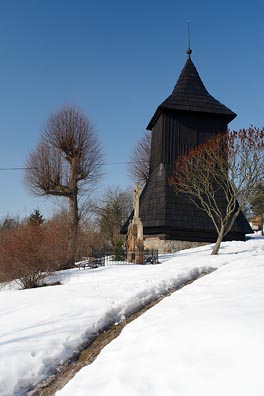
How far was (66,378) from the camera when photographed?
397 centimetres

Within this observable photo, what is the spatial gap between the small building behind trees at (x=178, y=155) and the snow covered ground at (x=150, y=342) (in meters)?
11.3

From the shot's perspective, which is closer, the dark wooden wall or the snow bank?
the snow bank

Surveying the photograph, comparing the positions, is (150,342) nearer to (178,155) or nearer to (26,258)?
→ (26,258)

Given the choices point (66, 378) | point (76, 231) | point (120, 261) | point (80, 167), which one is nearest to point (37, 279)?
point (120, 261)

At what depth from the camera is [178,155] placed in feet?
68.8

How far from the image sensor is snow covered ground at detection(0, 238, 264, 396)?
304cm

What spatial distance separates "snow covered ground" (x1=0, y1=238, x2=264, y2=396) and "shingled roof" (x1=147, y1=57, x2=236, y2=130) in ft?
50.2

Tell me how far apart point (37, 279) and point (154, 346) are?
10.3m

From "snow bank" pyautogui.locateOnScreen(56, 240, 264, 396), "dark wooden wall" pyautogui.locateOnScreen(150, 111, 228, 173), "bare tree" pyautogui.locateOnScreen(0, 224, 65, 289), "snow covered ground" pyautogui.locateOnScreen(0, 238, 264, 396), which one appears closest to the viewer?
"snow bank" pyautogui.locateOnScreen(56, 240, 264, 396)

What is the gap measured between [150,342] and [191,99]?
64.1ft

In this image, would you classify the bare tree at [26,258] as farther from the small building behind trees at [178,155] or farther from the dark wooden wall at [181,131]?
the dark wooden wall at [181,131]

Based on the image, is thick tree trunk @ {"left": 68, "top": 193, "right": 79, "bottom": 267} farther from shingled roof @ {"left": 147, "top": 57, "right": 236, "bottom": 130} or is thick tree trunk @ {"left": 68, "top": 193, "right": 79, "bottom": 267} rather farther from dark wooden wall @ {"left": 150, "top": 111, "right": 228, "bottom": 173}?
shingled roof @ {"left": 147, "top": 57, "right": 236, "bottom": 130}

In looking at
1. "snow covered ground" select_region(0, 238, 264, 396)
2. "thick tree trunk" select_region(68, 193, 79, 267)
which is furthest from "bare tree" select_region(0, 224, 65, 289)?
"snow covered ground" select_region(0, 238, 264, 396)

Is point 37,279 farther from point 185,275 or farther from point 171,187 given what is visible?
point 171,187
